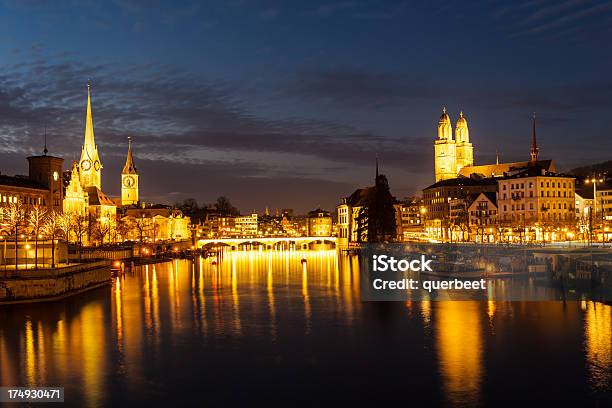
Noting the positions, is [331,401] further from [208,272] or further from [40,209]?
[40,209]

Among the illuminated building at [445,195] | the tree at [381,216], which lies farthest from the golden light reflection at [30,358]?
the illuminated building at [445,195]

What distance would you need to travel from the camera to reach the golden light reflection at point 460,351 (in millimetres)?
27562

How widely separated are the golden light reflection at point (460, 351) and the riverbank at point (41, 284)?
27.1 m

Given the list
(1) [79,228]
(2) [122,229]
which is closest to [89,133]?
(2) [122,229]

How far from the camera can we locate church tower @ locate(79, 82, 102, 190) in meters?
155

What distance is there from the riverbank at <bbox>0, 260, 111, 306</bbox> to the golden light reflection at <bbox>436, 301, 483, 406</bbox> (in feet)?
89.0

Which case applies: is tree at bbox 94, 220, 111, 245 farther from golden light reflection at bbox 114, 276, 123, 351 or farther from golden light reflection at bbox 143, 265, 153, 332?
golden light reflection at bbox 114, 276, 123, 351

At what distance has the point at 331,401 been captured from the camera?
87.3 feet

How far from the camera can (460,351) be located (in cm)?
3391

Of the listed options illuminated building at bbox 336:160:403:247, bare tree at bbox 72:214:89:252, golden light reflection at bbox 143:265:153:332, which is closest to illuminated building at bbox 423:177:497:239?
illuminated building at bbox 336:160:403:247

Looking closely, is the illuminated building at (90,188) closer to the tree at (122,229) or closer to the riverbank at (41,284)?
the tree at (122,229)

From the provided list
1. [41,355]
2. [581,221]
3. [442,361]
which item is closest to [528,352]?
[442,361]

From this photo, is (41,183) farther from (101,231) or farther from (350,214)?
(350,214)

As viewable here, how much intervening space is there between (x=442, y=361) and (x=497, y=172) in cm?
14288
